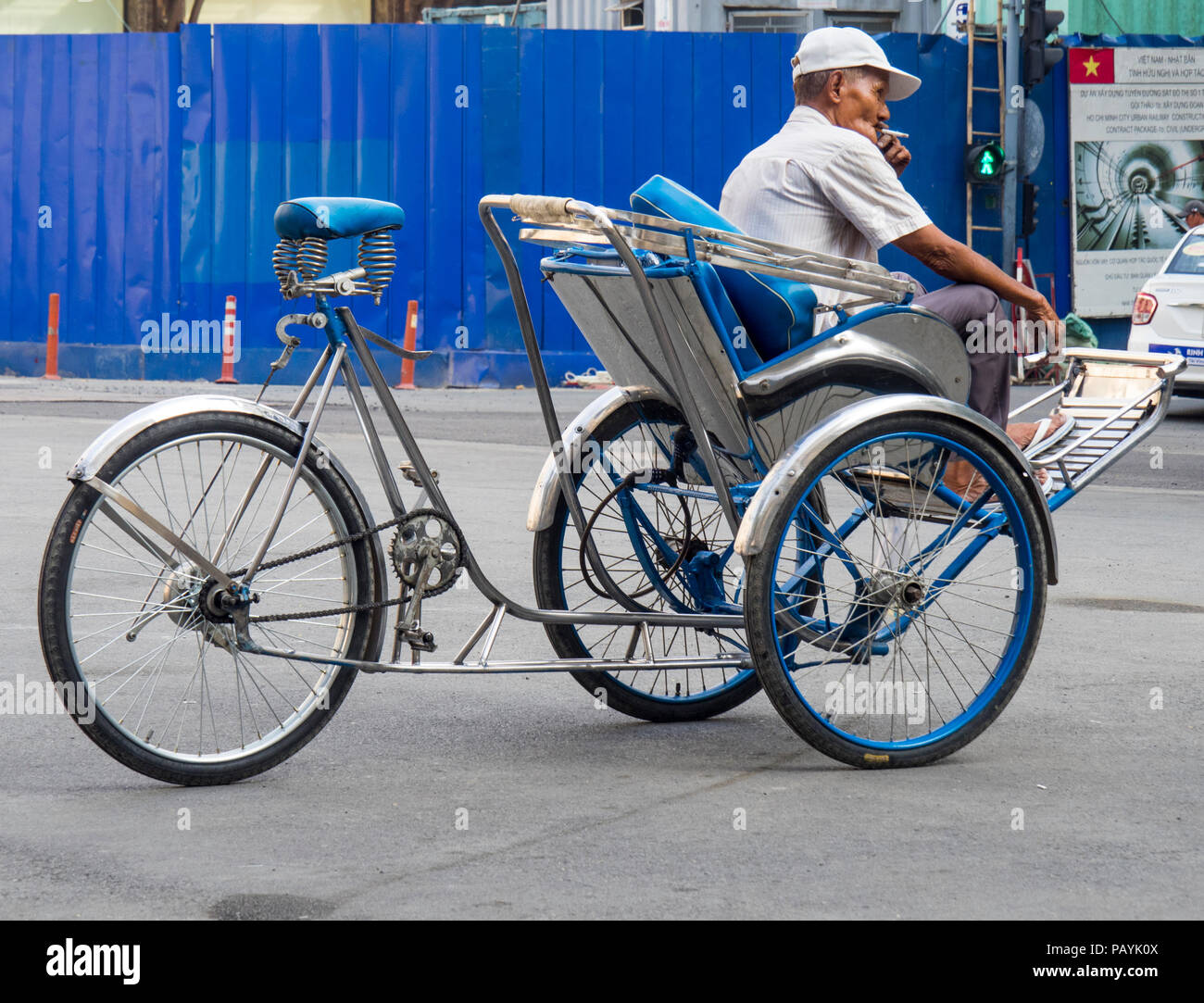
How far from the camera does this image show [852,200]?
15.0 feet

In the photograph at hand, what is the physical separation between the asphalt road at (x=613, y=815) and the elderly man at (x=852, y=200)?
0.91 m

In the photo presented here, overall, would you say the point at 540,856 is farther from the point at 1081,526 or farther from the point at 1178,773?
the point at 1081,526

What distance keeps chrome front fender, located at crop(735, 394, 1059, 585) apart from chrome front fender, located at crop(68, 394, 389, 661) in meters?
0.87

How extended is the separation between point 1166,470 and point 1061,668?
20.9ft

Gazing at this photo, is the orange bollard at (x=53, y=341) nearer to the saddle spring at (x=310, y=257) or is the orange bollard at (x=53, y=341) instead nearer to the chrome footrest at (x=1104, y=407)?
the chrome footrest at (x=1104, y=407)

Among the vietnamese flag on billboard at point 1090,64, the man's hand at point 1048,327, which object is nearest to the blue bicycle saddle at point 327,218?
the man's hand at point 1048,327

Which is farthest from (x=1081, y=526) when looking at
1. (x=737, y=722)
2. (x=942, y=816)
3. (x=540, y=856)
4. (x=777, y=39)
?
(x=777, y=39)

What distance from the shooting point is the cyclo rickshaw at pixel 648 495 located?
13.1ft

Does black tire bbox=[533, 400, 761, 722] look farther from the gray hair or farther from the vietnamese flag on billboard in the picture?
the vietnamese flag on billboard

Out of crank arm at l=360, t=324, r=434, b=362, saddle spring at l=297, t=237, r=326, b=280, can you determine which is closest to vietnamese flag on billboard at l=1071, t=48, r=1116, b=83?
crank arm at l=360, t=324, r=434, b=362

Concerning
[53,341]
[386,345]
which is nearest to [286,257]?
[386,345]

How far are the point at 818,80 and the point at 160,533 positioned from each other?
221cm

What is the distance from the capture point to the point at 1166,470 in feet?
37.8

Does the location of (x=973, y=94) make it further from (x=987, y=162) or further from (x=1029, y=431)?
(x=1029, y=431)
